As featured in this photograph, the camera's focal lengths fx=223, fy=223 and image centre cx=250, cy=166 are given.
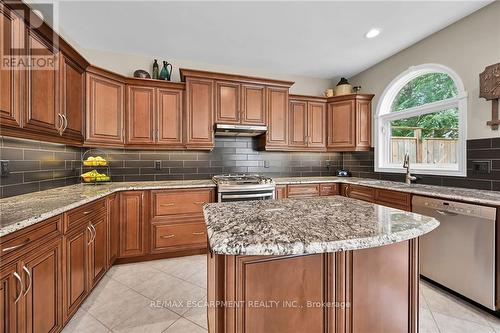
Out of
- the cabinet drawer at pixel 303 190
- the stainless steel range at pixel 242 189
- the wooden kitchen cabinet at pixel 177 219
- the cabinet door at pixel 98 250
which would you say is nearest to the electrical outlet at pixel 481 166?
the cabinet drawer at pixel 303 190

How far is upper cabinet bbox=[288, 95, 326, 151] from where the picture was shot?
370 centimetres

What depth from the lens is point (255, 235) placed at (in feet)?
2.82

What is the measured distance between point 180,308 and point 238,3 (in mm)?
2804

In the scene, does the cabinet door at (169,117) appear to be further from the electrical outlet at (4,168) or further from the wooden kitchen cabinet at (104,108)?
the electrical outlet at (4,168)

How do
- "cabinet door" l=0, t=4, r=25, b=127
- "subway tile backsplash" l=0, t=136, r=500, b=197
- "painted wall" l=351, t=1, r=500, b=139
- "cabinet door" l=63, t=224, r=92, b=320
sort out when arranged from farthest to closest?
"painted wall" l=351, t=1, r=500, b=139, "subway tile backsplash" l=0, t=136, r=500, b=197, "cabinet door" l=63, t=224, r=92, b=320, "cabinet door" l=0, t=4, r=25, b=127

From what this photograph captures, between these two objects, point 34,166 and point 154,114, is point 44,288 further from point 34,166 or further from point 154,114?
point 154,114

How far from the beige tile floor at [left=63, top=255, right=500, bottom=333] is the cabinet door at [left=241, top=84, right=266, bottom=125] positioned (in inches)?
85.3

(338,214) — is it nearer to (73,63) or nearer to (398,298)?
(398,298)

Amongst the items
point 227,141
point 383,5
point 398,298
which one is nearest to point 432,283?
point 398,298

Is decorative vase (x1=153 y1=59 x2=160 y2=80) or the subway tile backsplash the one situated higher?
decorative vase (x1=153 y1=59 x2=160 y2=80)

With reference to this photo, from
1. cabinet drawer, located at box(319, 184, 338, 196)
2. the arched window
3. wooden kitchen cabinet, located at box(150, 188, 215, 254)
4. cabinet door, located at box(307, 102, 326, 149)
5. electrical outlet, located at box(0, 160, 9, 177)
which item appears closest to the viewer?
electrical outlet, located at box(0, 160, 9, 177)

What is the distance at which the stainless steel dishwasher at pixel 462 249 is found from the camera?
1.76m

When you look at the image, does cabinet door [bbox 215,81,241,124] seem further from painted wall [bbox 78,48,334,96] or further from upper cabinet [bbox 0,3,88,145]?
upper cabinet [bbox 0,3,88,145]

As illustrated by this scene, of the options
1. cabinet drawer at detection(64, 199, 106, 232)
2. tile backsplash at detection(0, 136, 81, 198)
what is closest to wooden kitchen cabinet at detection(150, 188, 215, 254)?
cabinet drawer at detection(64, 199, 106, 232)
